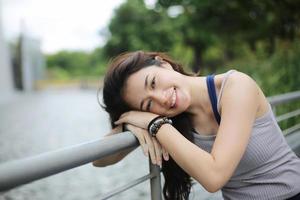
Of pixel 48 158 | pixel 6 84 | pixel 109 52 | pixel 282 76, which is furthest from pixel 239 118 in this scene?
pixel 109 52

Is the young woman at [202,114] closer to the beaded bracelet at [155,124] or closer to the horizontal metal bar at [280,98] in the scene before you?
the beaded bracelet at [155,124]

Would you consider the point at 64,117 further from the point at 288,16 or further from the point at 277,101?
the point at 277,101

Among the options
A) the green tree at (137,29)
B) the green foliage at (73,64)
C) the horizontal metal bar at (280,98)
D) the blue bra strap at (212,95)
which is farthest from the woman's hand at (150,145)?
the green foliage at (73,64)

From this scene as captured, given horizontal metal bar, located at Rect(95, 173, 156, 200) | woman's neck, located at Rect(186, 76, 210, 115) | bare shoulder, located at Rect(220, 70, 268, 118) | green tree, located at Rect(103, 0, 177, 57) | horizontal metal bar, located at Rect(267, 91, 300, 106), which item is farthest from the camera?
green tree, located at Rect(103, 0, 177, 57)

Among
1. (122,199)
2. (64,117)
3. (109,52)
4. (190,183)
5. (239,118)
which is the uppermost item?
(239,118)

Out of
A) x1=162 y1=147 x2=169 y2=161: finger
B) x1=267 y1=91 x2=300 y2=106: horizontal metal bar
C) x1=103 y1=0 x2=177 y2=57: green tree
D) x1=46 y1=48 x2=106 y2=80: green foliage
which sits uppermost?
x1=162 y1=147 x2=169 y2=161: finger

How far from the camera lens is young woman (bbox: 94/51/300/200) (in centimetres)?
146

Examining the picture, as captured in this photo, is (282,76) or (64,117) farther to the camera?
(64,117)

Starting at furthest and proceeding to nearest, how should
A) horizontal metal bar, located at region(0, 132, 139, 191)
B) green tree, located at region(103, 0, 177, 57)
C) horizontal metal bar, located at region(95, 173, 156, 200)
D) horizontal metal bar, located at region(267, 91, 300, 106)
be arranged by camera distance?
green tree, located at region(103, 0, 177, 57), horizontal metal bar, located at region(267, 91, 300, 106), horizontal metal bar, located at region(95, 173, 156, 200), horizontal metal bar, located at region(0, 132, 139, 191)

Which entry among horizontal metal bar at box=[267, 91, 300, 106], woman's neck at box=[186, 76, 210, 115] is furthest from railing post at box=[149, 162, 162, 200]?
horizontal metal bar at box=[267, 91, 300, 106]

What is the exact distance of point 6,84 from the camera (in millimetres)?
23812

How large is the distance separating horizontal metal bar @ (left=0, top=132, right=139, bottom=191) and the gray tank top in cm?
43

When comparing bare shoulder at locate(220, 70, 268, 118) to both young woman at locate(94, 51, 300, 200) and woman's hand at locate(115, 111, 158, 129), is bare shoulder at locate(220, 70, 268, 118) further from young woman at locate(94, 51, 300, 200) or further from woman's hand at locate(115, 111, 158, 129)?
woman's hand at locate(115, 111, 158, 129)

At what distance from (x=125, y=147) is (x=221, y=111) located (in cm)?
35
